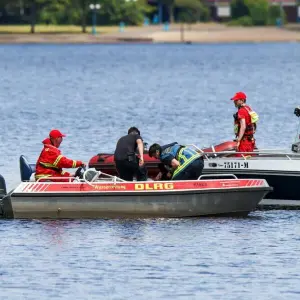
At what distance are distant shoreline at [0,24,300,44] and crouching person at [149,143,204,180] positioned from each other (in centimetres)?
12399

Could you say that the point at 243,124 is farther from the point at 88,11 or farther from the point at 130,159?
the point at 88,11

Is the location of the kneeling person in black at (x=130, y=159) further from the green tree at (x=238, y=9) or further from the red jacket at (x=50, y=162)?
the green tree at (x=238, y=9)

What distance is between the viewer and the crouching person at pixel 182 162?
27.3 meters

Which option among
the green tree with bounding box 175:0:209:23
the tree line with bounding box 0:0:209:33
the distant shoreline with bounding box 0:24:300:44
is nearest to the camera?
the distant shoreline with bounding box 0:24:300:44

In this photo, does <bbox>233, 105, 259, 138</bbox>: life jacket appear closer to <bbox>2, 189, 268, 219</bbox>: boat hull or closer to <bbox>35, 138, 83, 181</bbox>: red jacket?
<bbox>2, 189, 268, 219</bbox>: boat hull

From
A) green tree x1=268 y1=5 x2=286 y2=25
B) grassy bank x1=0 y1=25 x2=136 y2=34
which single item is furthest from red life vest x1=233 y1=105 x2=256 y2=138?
green tree x1=268 y1=5 x2=286 y2=25

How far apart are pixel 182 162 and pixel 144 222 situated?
1.41 meters

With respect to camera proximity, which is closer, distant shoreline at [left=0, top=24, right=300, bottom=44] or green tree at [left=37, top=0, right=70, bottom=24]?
distant shoreline at [left=0, top=24, right=300, bottom=44]

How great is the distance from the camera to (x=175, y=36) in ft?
527

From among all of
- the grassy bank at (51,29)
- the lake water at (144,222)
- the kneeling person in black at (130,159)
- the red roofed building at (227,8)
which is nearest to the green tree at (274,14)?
the red roofed building at (227,8)

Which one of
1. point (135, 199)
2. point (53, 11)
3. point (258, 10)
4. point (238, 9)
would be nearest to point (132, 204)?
point (135, 199)

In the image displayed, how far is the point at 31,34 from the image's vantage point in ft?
495

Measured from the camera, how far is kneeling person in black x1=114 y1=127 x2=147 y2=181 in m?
28.0

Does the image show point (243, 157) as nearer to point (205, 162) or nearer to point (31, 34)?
point (205, 162)
